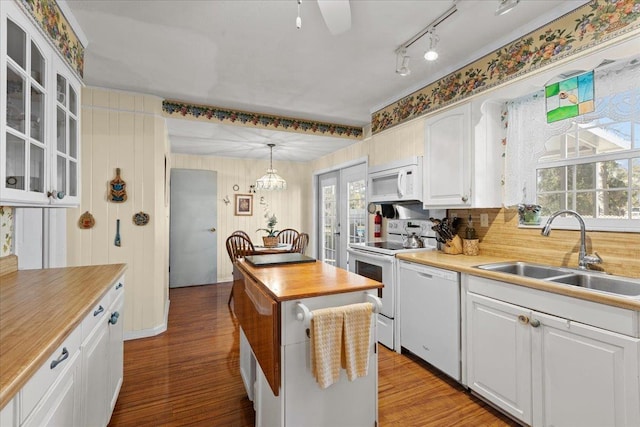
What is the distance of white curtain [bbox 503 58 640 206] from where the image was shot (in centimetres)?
167

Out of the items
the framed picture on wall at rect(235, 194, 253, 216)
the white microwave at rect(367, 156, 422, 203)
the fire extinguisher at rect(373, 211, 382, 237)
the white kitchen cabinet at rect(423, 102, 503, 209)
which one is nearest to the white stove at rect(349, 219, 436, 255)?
the fire extinguisher at rect(373, 211, 382, 237)

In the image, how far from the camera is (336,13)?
1452 mm

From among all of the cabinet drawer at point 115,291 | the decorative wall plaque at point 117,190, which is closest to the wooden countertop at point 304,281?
the cabinet drawer at point 115,291

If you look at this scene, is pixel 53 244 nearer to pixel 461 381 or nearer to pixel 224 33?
pixel 224 33

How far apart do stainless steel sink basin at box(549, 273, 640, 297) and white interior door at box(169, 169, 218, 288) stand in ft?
15.5

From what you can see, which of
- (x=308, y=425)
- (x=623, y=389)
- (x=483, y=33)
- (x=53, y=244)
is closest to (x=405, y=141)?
(x=483, y=33)

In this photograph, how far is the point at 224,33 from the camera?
6.73 feet

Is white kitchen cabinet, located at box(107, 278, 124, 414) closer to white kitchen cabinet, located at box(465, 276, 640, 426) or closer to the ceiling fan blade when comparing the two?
the ceiling fan blade

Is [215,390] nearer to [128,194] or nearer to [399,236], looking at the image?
[128,194]

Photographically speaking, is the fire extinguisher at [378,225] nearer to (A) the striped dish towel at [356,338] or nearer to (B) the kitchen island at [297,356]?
(B) the kitchen island at [297,356]

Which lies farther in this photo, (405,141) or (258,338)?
(405,141)

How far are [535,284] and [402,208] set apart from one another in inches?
68.0

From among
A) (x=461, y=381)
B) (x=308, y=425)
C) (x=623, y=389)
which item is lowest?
(x=461, y=381)

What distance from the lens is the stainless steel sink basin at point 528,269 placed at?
1.96 m
